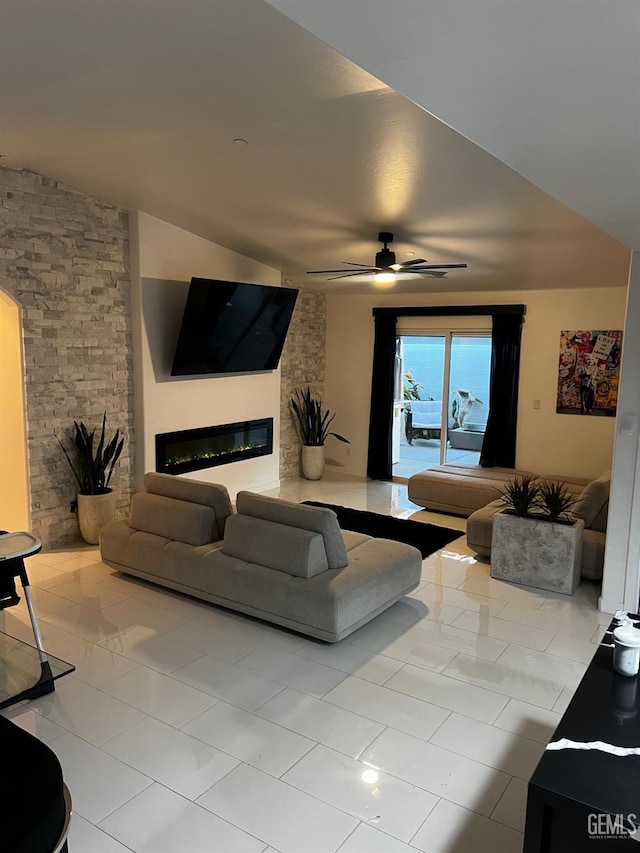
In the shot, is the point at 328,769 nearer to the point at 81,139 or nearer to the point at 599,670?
the point at 599,670

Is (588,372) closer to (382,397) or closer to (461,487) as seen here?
(461,487)

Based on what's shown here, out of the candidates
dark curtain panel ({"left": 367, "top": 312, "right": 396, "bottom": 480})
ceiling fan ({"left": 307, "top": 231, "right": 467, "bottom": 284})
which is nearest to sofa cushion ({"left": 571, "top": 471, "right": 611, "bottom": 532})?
ceiling fan ({"left": 307, "top": 231, "right": 467, "bottom": 284})

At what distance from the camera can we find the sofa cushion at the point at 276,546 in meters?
3.85

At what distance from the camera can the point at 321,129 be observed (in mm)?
3648

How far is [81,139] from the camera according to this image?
4223 millimetres

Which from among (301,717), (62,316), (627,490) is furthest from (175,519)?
(627,490)

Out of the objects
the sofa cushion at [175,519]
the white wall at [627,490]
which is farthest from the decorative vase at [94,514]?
the white wall at [627,490]

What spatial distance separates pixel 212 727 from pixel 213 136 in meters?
3.37

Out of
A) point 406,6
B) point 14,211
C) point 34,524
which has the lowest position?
point 34,524

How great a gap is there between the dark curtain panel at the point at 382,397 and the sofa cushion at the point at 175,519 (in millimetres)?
4200

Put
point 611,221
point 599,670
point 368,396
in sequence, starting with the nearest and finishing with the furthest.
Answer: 1. point 599,670
2. point 611,221
3. point 368,396

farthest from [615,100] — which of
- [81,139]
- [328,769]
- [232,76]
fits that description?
[81,139]

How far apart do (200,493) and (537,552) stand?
2.56 meters

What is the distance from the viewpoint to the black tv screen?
5.97 m
